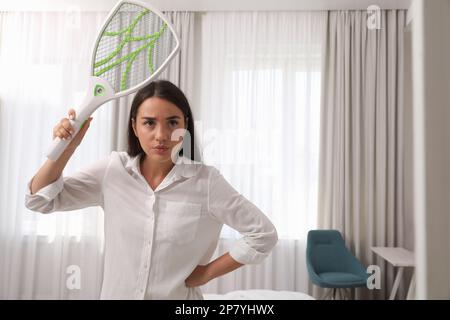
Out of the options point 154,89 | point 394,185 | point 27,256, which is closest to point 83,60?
point 154,89

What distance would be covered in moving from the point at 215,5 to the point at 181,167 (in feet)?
1.16

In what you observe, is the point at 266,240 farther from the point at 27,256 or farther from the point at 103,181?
the point at 27,256

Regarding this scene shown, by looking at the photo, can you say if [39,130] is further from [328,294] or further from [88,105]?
[328,294]

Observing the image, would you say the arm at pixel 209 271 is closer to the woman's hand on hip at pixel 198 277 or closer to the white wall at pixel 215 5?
the woman's hand on hip at pixel 198 277

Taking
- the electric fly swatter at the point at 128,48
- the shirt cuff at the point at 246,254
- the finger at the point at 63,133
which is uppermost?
the electric fly swatter at the point at 128,48

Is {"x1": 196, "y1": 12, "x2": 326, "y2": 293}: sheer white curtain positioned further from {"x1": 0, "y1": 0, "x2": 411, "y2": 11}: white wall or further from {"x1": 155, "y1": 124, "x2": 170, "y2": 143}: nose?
{"x1": 155, "y1": 124, "x2": 170, "y2": 143}: nose

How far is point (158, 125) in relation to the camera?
0.34 metres

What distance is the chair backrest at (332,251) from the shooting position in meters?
0.59

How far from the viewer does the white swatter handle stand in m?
0.32

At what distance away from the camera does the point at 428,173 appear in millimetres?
208

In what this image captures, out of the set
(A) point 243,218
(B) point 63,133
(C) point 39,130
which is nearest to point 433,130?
(A) point 243,218

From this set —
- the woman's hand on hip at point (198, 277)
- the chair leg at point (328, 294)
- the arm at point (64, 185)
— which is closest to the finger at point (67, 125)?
the arm at point (64, 185)

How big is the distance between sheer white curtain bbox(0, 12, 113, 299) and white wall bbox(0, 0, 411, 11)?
2 cm

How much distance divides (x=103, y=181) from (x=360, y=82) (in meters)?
0.49
